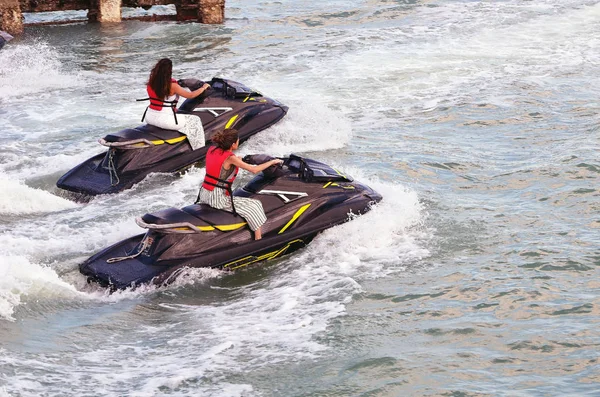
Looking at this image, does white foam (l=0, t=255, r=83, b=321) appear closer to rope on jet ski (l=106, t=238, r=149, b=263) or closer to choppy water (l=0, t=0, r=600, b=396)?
choppy water (l=0, t=0, r=600, b=396)

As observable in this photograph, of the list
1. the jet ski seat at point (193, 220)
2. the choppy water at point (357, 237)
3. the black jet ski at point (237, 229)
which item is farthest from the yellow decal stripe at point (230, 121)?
the jet ski seat at point (193, 220)

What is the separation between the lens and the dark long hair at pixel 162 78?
1309cm

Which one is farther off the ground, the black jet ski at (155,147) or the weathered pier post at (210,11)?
the weathered pier post at (210,11)

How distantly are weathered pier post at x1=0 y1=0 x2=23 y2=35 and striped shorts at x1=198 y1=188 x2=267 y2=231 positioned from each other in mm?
13954

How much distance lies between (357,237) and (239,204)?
152 cm

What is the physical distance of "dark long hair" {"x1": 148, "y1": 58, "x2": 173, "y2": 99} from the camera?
13094 mm

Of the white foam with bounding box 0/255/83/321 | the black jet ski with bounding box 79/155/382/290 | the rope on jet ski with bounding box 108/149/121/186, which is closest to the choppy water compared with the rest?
the white foam with bounding box 0/255/83/321

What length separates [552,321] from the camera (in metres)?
9.25

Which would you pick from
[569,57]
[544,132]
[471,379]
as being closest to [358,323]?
[471,379]

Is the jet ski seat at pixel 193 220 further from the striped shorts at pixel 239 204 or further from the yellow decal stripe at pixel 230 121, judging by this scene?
the yellow decal stripe at pixel 230 121

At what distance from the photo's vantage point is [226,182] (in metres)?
10.4

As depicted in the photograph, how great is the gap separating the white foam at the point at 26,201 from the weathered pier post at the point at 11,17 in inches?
422

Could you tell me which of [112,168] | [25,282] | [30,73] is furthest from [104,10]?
[25,282]

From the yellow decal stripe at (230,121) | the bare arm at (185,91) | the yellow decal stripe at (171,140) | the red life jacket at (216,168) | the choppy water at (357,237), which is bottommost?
the choppy water at (357,237)
